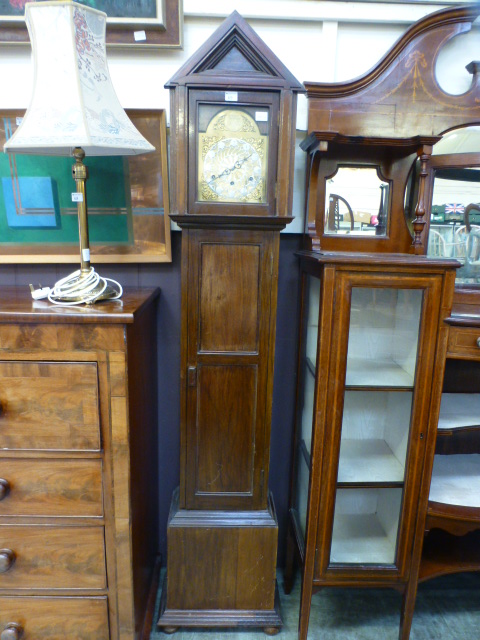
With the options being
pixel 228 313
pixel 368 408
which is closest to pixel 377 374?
pixel 368 408

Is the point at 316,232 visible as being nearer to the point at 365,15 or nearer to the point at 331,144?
the point at 331,144

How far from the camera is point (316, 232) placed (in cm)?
137

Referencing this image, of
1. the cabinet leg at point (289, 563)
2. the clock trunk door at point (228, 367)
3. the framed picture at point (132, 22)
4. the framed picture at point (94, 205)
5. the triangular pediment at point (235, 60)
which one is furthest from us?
the cabinet leg at point (289, 563)

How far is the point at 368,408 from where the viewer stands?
1.30 meters

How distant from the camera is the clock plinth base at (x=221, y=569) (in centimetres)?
130

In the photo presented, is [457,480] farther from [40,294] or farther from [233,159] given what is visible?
[40,294]

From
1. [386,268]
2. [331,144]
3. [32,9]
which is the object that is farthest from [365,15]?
[32,9]

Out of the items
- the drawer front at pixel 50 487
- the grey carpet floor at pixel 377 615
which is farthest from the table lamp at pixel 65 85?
the grey carpet floor at pixel 377 615

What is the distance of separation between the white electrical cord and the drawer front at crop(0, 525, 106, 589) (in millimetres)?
614

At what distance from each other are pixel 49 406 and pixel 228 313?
535 mm

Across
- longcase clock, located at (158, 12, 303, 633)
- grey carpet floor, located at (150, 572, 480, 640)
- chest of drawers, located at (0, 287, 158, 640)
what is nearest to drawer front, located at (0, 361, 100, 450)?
chest of drawers, located at (0, 287, 158, 640)

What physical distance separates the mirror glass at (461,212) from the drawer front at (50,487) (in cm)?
126

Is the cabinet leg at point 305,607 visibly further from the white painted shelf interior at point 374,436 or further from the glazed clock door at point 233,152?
the glazed clock door at point 233,152

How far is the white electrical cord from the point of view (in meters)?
1.10
